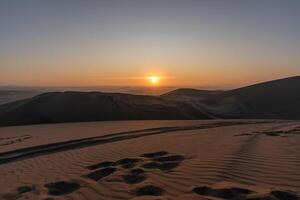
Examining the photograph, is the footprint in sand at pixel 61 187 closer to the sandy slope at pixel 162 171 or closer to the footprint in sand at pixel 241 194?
the sandy slope at pixel 162 171

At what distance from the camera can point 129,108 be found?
77.5ft

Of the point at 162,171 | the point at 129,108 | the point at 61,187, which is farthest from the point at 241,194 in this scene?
the point at 129,108

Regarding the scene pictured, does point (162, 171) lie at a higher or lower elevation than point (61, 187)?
higher

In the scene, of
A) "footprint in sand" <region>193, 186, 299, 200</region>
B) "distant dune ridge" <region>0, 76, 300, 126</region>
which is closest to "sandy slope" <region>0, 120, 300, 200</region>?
"footprint in sand" <region>193, 186, 299, 200</region>

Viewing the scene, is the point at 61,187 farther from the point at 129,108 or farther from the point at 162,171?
the point at 129,108

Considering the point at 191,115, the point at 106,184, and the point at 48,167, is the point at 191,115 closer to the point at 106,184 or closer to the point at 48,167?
the point at 48,167

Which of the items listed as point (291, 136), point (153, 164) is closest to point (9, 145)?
point (153, 164)

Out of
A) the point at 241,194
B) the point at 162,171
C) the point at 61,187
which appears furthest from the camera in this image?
the point at 162,171

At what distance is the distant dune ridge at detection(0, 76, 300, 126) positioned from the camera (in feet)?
72.1

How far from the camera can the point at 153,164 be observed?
7.64m

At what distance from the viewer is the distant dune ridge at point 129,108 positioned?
22.0 meters

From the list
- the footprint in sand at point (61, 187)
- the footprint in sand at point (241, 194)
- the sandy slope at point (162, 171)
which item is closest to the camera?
the footprint in sand at point (241, 194)

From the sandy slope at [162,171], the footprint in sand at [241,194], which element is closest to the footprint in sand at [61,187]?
the sandy slope at [162,171]

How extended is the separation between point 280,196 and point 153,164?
2872 mm
